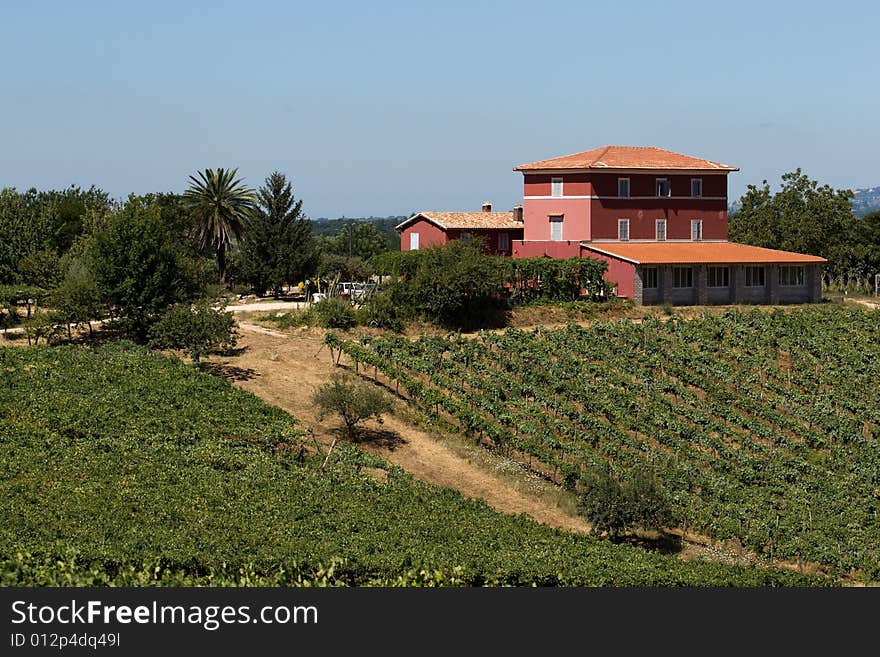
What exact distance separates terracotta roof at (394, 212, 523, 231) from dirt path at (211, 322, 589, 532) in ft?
58.4

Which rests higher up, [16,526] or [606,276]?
[606,276]

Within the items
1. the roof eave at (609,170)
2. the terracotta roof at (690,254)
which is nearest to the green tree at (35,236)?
the roof eave at (609,170)

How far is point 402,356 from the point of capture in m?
43.9

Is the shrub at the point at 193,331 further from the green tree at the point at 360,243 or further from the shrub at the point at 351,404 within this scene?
the green tree at the point at 360,243

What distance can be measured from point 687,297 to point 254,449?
3026 cm

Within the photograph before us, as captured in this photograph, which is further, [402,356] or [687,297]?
[687,297]

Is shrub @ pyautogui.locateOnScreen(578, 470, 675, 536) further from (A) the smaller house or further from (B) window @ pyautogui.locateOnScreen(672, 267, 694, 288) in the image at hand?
(A) the smaller house

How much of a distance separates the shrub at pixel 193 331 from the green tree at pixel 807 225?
45.2 metres

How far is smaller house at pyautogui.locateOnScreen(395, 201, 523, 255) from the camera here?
2505 inches

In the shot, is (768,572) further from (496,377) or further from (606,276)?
(606,276)

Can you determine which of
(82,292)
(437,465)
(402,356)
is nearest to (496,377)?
(402,356)

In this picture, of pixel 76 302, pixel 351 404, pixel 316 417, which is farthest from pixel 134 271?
pixel 351 404

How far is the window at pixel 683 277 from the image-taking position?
55928 mm

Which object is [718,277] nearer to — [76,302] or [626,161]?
[626,161]
